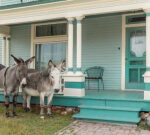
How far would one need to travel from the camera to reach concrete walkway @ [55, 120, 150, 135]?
3.87 metres

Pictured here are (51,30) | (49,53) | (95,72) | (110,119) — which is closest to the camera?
(110,119)

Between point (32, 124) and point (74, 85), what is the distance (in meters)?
1.54

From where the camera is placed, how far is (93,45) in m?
7.17

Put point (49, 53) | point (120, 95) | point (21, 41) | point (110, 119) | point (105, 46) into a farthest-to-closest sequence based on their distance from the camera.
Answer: point (21, 41) < point (49, 53) < point (105, 46) < point (120, 95) < point (110, 119)

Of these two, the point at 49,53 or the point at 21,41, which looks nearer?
the point at 49,53

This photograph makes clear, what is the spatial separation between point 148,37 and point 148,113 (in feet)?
5.71

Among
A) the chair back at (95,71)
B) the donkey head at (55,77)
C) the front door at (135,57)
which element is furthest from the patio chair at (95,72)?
the donkey head at (55,77)

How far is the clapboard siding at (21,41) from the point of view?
327 inches

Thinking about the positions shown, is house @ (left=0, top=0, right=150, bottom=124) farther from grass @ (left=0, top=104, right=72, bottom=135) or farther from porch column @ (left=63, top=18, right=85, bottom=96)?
grass @ (left=0, top=104, right=72, bottom=135)

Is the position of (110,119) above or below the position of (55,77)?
below

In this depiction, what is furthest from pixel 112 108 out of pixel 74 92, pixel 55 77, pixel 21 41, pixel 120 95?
pixel 21 41

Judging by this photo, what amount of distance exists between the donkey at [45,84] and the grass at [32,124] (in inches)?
11.2

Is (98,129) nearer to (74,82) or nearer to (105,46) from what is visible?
(74,82)

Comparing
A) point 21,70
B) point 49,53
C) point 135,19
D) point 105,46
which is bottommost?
point 21,70
